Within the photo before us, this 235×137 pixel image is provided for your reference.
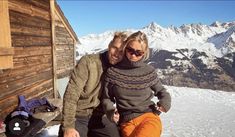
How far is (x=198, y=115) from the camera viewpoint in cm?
1055

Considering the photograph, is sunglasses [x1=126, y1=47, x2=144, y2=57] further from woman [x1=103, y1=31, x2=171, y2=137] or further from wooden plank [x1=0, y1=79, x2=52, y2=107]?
wooden plank [x1=0, y1=79, x2=52, y2=107]

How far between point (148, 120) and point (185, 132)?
206 inches

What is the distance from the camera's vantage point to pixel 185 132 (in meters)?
7.70

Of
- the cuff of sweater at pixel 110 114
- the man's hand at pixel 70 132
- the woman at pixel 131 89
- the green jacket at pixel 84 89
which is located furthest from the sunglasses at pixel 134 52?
the man's hand at pixel 70 132

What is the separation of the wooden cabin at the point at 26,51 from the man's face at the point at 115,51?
7.25 ft

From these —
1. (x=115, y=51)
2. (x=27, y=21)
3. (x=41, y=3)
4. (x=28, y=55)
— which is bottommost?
(x=28, y=55)

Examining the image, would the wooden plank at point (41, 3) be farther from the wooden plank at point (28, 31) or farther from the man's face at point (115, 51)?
the man's face at point (115, 51)

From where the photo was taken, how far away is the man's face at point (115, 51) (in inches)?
114

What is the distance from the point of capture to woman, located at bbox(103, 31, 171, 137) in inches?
111

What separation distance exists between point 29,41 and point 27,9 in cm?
73

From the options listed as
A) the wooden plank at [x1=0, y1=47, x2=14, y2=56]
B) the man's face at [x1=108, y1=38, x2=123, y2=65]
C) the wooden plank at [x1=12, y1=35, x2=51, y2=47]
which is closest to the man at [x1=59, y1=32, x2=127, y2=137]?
the man's face at [x1=108, y1=38, x2=123, y2=65]

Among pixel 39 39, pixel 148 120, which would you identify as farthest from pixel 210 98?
pixel 148 120

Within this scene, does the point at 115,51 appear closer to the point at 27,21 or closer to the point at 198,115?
the point at 27,21

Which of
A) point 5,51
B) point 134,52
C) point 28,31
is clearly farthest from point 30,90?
point 134,52
